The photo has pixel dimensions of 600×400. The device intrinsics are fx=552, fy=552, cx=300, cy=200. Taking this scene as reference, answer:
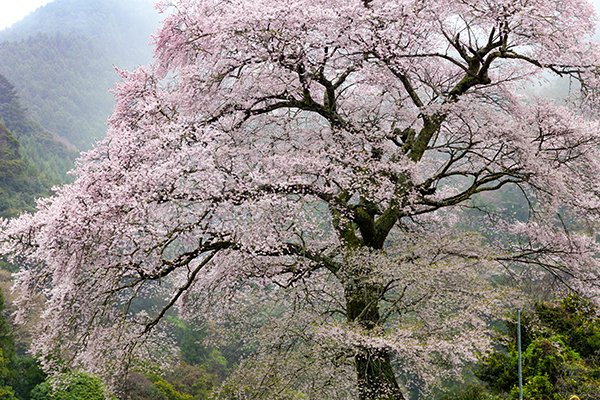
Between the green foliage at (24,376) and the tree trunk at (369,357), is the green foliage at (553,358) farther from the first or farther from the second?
the green foliage at (24,376)

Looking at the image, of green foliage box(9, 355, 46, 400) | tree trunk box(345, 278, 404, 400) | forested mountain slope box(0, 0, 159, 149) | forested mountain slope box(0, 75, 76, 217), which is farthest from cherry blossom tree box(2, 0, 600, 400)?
forested mountain slope box(0, 0, 159, 149)

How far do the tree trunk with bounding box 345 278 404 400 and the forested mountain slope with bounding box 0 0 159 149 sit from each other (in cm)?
4668

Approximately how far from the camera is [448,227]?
8352 mm

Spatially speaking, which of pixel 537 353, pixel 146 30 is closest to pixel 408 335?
pixel 537 353

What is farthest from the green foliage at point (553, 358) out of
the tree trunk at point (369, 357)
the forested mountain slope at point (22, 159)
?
the forested mountain slope at point (22, 159)

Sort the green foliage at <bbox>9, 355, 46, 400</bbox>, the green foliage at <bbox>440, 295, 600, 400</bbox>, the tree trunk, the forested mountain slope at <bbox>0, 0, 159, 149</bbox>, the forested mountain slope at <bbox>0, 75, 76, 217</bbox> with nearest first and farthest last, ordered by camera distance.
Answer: the tree trunk → the green foliage at <bbox>440, 295, 600, 400</bbox> → the green foliage at <bbox>9, 355, 46, 400</bbox> → the forested mountain slope at <bbox>0, 75, 76, 217</bbox> → the forested mountain slope at <bbox>0, 0, 159, 149</bbox>

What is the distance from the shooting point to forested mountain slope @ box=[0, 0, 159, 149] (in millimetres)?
60812

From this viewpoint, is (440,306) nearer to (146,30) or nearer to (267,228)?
(267,228)

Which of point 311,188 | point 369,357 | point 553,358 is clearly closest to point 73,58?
point 311,188

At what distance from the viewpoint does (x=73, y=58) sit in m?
73.9

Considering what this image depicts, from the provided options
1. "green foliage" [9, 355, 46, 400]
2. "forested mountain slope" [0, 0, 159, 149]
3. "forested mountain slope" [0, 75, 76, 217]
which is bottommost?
"green foliage" [9, 355, 46, 400]

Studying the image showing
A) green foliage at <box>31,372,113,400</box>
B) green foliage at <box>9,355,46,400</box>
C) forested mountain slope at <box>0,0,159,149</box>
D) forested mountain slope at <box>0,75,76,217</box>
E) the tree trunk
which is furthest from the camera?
forested mountain slope at <box>0,0,159,149</box>

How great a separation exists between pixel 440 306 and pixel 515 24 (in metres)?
3.10

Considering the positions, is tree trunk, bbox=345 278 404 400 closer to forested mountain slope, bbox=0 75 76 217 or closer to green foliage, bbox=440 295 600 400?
green foliage, bbox=440 295 600 400
